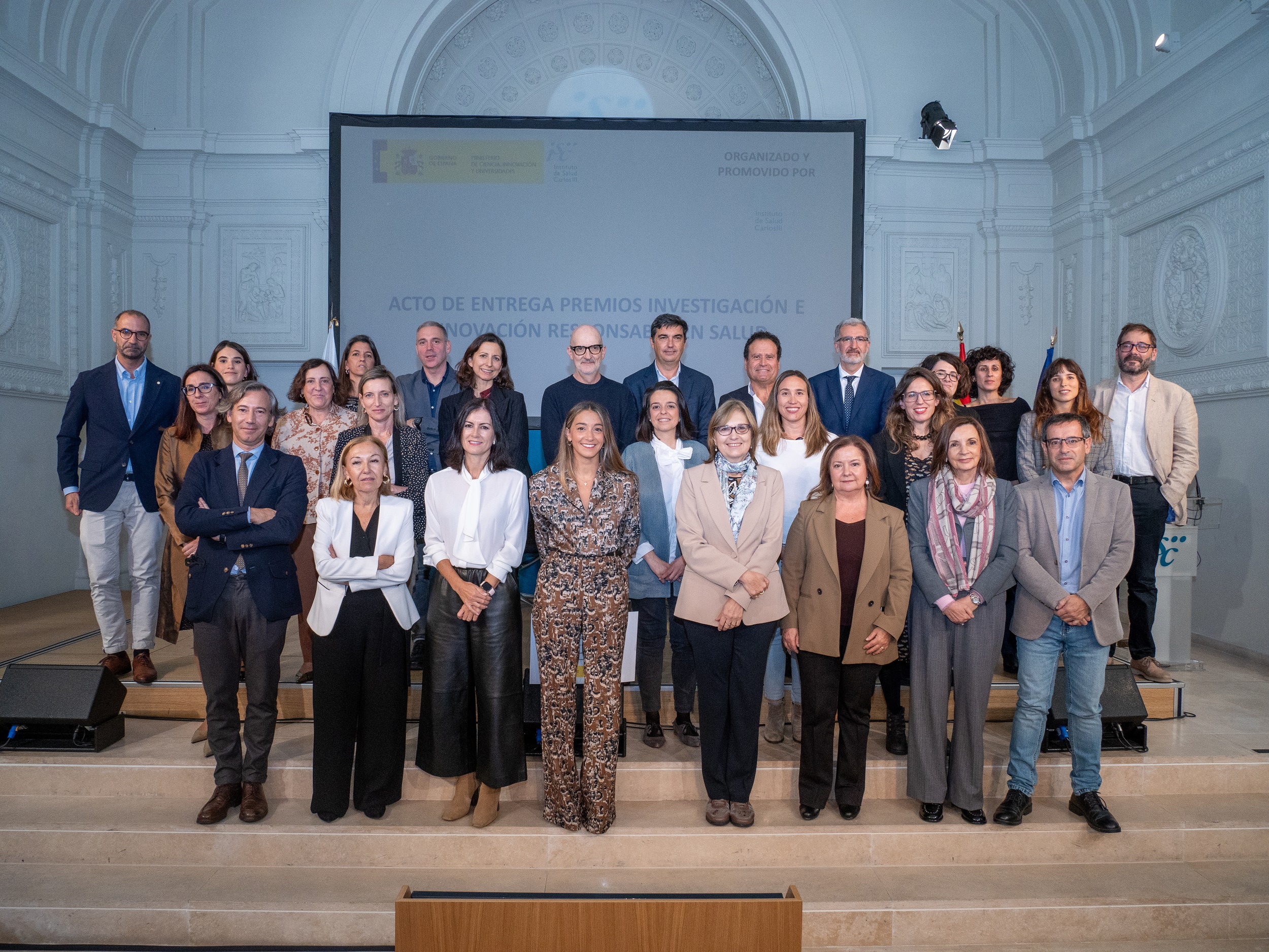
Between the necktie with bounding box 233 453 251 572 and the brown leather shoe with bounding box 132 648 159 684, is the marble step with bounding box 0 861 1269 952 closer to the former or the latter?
the brown leather shoe with bounding box 132 648 159 684

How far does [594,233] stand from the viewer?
6.73 m

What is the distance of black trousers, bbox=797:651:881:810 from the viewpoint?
2.96 meters

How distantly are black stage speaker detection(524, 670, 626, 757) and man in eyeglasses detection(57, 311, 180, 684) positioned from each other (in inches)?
71.2

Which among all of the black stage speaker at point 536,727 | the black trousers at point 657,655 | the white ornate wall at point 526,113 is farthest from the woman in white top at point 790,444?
the white ornate wall at point 526,113

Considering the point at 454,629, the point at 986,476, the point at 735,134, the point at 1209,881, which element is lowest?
the point at 1209,881

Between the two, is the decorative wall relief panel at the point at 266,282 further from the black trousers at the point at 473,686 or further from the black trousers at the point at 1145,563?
the black trousers at the point at 1145,563

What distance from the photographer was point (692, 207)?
670cm

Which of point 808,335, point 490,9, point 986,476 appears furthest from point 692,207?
point 986,476

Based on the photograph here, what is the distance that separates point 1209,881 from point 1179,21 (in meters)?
5.62

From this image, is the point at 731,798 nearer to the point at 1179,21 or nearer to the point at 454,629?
the point at 454,629

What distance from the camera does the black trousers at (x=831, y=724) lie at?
2957 mm

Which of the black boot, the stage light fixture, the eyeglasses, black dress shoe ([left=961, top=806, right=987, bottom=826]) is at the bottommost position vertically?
black dress shoe ([left=961, top=806, right=987, bottom=826])

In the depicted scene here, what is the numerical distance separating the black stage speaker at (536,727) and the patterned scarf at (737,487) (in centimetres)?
93

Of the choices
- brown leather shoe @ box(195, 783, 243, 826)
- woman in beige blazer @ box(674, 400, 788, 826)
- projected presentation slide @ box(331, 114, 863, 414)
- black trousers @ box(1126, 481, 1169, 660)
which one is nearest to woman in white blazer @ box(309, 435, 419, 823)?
brown leather shoe @ box(195, 783, 243, 826)
